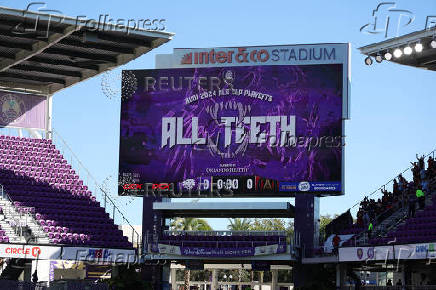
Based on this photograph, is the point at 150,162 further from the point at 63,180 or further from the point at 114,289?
the point at 114,289

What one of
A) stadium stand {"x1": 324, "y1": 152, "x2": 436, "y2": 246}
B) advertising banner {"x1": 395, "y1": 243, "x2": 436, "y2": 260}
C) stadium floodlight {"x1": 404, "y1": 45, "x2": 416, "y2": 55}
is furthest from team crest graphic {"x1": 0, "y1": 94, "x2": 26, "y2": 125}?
advertising banner {"x1": 395, "y1": 243, "x2": 436, "y2": 260}

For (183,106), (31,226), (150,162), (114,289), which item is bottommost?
(114,289)

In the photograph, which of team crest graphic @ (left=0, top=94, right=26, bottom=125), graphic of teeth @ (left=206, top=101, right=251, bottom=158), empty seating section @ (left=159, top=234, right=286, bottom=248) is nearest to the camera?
empty seating section @ (left=159, top=234, right=286, bottom=248)

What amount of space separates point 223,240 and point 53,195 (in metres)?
8.42

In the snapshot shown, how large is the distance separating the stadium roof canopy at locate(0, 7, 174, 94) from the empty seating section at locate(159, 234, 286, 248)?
891 centimetres

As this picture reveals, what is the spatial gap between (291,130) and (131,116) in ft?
26.3

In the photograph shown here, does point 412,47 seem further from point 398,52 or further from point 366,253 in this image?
point 366,253

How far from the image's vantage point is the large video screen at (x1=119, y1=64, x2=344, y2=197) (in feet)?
132

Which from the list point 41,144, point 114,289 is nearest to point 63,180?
point 41,144

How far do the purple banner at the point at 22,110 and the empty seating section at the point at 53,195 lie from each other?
3.00 feet

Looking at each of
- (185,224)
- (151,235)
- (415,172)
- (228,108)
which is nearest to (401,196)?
(415,172)

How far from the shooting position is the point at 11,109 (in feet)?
146

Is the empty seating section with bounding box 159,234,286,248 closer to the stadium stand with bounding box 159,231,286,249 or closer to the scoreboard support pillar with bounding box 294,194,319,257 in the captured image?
the stadium stand with bounding box 159,231,286,249

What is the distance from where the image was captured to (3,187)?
39906 mm
